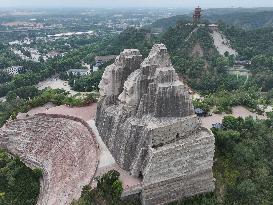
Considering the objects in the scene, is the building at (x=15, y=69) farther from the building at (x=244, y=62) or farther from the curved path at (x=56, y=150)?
the curved path at (x=56, y=150)

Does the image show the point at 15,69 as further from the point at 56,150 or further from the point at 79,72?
the point at 56,150

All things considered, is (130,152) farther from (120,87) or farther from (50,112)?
(50,112)

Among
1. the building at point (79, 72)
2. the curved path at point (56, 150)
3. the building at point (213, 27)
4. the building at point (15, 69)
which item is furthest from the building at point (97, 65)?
the curved path at point (56, 150)

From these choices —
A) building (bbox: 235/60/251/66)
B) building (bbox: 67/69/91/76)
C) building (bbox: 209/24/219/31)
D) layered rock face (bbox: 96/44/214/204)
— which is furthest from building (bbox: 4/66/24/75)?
layered rock face (bbox: 96/44/214/204)

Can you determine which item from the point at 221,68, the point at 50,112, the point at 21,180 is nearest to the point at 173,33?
the point at 221,68

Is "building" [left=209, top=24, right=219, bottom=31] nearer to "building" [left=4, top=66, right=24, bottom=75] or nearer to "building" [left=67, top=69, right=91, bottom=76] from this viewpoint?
"building" [left=67, top=69, right=91, bottom=76]

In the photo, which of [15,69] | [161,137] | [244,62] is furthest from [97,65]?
[161,137]
